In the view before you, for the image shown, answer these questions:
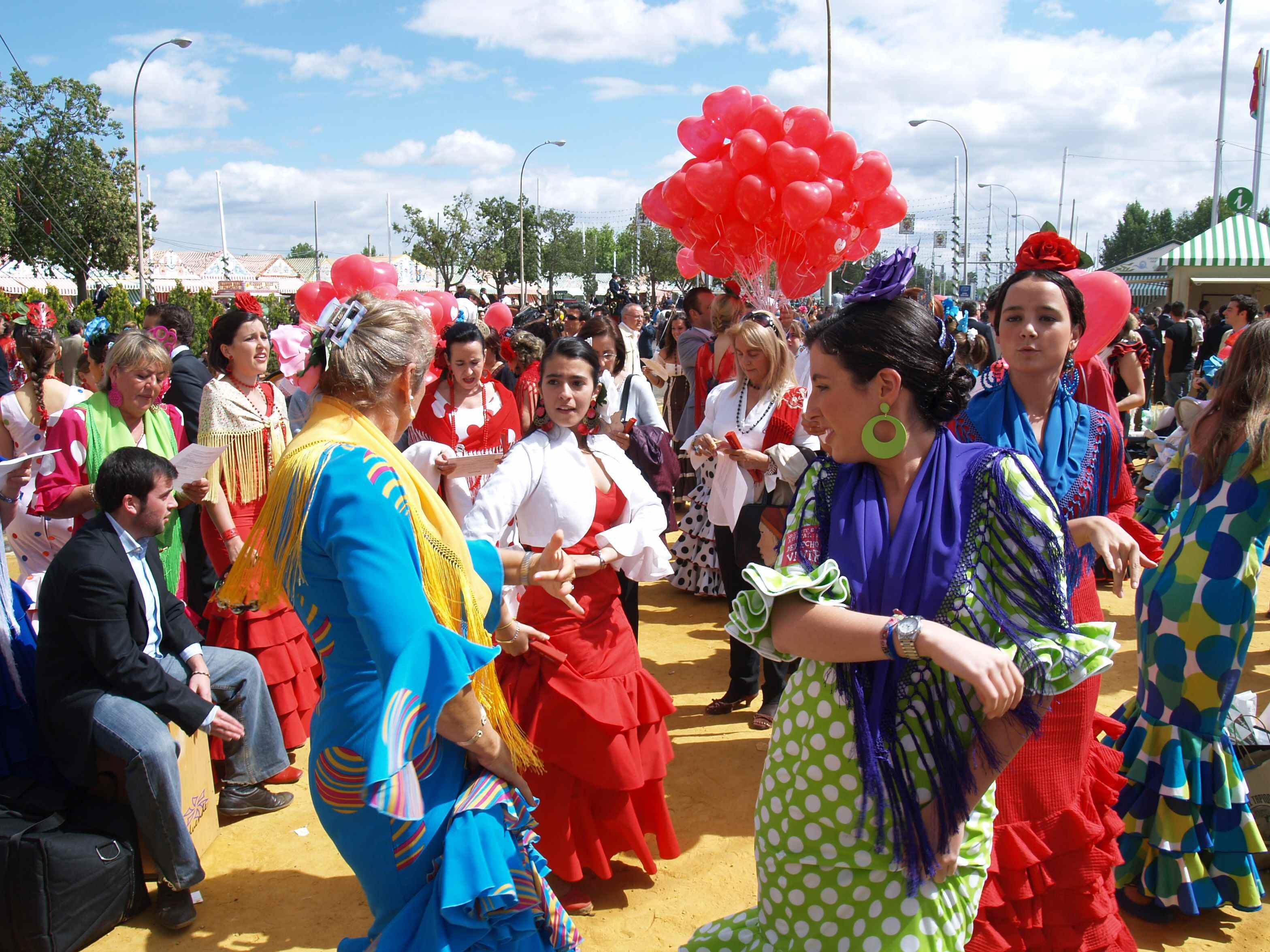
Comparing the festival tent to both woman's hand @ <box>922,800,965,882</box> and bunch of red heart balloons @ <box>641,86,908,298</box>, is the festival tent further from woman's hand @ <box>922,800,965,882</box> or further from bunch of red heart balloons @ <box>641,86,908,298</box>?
woman's hand @ <box>922,800,965,882</box>

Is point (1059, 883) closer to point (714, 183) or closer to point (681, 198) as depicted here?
point (714, 183)

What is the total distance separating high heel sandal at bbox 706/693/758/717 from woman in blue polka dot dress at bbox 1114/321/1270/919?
224 cm

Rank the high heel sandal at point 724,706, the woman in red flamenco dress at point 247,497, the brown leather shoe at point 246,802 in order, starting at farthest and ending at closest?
the high heel sandal at point 724,706 → the woman in red flamenco dress at point 247,497 → the brown leather shoe at point 246,802

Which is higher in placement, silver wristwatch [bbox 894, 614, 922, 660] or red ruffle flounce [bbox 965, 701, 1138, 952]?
silver wristwatch [bbox 894, 614, 922, 660]

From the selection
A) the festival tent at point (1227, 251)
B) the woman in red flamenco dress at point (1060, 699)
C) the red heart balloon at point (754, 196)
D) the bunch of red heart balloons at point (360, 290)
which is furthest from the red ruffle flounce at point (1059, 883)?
the festival tent at point (1227, 251)

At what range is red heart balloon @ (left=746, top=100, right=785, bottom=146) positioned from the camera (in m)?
7.70

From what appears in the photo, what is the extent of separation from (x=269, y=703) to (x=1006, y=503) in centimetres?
370

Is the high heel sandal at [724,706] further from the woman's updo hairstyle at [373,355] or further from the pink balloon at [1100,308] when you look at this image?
the woman's updo hairstyle at [373,355]

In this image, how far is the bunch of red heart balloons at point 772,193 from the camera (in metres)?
7.54

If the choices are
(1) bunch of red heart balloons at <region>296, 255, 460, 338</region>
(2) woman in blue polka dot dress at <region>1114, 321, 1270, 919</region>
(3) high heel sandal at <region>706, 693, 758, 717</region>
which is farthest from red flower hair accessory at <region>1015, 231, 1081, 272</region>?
(3) high heel sandal at <region>706, 693, 758, 717</region>

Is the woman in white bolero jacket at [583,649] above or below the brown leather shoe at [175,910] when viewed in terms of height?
above

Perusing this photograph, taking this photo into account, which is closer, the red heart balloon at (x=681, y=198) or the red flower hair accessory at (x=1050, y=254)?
the red flower hair accessory at (x=1050, y=254)

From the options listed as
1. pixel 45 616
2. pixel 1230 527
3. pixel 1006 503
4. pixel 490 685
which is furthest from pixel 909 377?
pixel 45 616

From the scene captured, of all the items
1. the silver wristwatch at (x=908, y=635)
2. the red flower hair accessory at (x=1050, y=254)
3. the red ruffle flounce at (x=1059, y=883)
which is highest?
the red flower hair accessory at (x=1050, y=254)
